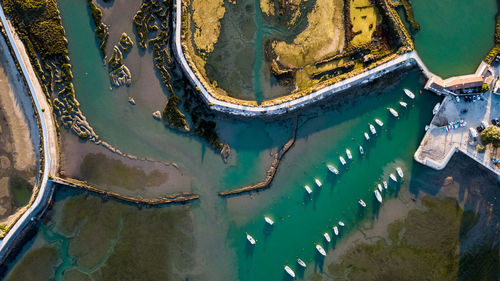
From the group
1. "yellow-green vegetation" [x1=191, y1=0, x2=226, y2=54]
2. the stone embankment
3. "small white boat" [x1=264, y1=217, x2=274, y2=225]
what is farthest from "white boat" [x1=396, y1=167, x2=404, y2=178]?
"yellow-green vegetation" [x1=191, y1=0, x2=226, y2=54]

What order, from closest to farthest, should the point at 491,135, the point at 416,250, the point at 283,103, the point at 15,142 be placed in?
the point at 491,135, the point at 283,103, the point at 15,142, the point at 416,250

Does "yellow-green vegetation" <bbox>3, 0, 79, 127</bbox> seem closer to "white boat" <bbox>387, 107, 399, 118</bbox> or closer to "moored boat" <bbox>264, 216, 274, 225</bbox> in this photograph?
"moored boat" <bbox>264, 216, 274, 225</bbox>

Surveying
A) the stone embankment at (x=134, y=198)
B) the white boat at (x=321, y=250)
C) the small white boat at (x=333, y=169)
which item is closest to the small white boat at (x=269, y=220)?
the white boat at (x=321, y=250)

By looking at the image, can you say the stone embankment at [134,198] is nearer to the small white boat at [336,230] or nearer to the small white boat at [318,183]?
the small white boat at [318,183]

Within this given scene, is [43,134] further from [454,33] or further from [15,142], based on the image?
[454,33]

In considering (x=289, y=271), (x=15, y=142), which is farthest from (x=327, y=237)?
(x=15, y=142)
